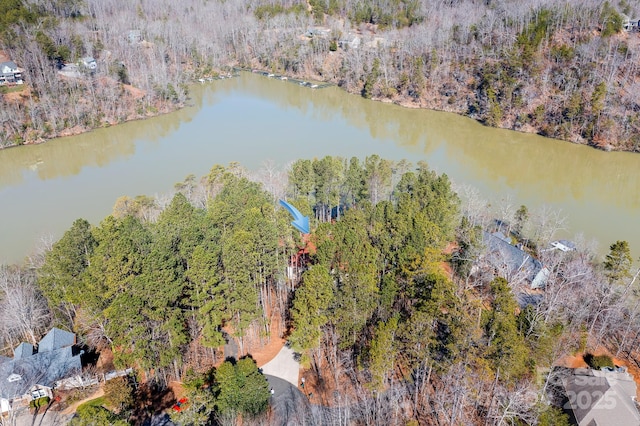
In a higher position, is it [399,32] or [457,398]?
[399,32]

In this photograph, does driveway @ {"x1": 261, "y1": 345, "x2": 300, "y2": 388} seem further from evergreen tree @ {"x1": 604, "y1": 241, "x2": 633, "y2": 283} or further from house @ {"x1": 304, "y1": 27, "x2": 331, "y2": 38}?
house @ {"x1": 304, "y1": 27, "x2": 331, "y2": 38}

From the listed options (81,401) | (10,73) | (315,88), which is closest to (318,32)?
(315,88)

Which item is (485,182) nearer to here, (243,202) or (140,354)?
(243,202)

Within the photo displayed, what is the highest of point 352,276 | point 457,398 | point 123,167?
point 352,276

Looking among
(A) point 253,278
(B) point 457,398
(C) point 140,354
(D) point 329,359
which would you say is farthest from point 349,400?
(C) point 140,354

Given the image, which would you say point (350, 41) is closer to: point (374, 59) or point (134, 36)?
point (374, 59)

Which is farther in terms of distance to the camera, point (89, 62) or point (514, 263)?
point (89, 62)

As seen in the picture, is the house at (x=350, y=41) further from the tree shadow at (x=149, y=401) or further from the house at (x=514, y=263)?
the tree shadow at (x=149, y=401)
